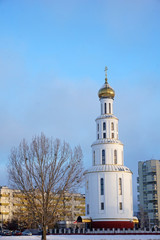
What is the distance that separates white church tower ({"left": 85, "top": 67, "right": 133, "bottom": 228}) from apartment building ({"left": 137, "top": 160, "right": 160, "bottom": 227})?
52.5 m

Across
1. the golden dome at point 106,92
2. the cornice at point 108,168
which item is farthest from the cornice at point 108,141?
the golden dome at point 106,92

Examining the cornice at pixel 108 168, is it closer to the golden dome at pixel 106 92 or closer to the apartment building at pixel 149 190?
the golden dome at pixel 106 92

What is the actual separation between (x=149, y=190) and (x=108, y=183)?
59.3 meters

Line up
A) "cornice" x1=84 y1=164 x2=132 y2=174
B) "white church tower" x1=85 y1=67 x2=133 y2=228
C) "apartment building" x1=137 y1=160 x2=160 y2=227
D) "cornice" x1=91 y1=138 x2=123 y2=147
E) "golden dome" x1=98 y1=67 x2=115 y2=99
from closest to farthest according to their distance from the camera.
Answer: "white church tower" x1=85 y1=67 x2=133 y2=228, "cornice" x1=84 y1=164 x2=132 y2=174, "cornice" x1=91 y1=138 x2=123 y2=147, "golden dome" x1=98 y1=67 x2=115 y2=99, "apartment building" x1=137 y1=160 x2=160 y2=227

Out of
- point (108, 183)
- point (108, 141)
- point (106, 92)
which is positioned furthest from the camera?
point (106, 92)

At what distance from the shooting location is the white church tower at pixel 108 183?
5841 centimetres

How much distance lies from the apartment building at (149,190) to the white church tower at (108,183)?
52502 mm

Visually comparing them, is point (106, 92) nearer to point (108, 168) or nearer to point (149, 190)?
point (108, 168)

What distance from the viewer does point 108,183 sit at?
59531 millimetres

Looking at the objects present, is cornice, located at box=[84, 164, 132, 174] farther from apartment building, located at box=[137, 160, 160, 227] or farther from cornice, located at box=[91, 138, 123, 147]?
apartment building, located at box=[137, 160, 160, 227]

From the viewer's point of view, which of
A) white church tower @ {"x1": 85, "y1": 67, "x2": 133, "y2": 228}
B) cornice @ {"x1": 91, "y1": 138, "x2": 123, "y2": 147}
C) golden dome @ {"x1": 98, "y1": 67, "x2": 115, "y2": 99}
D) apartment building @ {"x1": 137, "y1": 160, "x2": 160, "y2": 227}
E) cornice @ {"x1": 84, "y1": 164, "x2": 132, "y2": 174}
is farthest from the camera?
apartment building @ {"x1": 137, "y1": 160, "x2": 160, "y2": 227}

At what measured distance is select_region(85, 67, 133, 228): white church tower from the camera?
5841cm

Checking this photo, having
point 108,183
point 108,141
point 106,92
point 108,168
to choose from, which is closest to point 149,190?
point 108,141

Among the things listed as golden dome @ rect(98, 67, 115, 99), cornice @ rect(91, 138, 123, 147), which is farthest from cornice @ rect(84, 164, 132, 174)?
golden dome @ rect(98, 67, 115, 99)
